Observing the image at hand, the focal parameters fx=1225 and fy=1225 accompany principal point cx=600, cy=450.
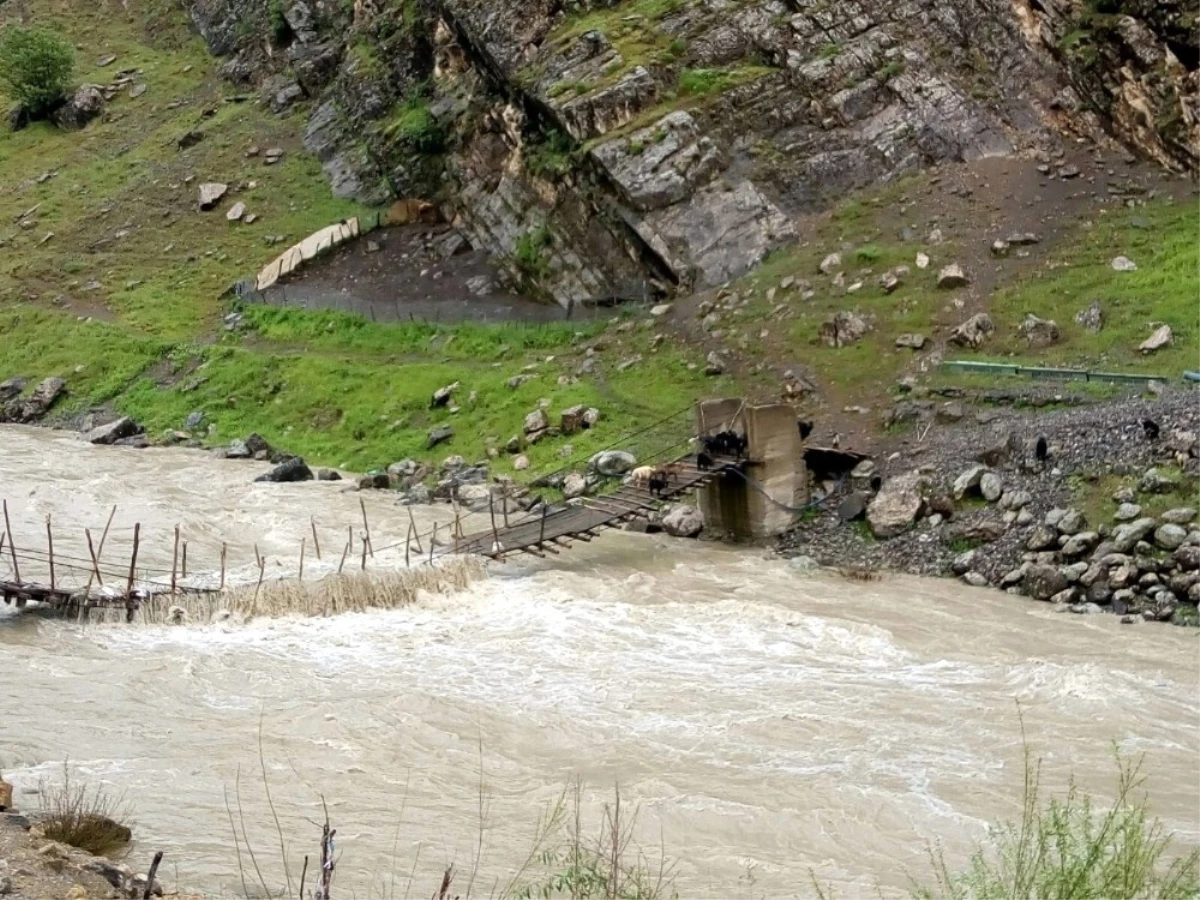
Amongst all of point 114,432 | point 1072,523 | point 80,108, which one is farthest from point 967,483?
point 80,108

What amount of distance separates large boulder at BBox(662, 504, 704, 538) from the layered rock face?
576 inches

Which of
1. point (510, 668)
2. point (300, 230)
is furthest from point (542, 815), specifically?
point (300, 230)

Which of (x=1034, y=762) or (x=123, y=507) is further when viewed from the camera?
(x=123, y=507)

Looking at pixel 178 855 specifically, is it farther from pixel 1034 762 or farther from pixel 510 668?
pixel 1034 762

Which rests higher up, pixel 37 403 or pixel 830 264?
pixel 830 264

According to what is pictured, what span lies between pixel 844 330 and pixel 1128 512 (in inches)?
528

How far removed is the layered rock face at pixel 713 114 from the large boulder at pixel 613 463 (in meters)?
11.9

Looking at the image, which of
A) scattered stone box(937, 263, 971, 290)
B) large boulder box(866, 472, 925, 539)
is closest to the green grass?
scattered stone box(937, 263, 971, 290)

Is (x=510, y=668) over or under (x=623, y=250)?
under

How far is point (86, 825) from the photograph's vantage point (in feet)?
40.5

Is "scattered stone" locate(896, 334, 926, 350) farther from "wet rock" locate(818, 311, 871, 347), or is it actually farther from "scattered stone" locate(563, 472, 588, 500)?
"scattered stone" locate(563, 472, 588, 500)

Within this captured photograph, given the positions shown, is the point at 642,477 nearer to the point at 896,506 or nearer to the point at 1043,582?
the point at 896,506

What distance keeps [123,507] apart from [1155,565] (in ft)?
83.6

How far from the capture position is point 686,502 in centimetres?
3080
